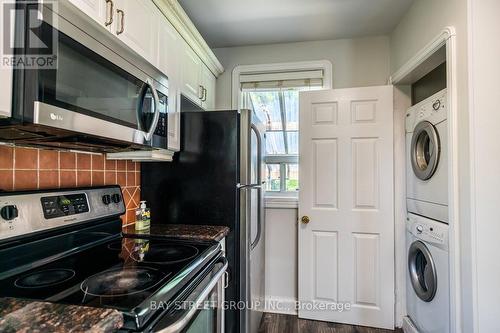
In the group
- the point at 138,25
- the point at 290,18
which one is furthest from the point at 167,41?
the point at 290,18

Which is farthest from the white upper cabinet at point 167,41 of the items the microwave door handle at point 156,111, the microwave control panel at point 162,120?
the microwave door handle at point 156,111

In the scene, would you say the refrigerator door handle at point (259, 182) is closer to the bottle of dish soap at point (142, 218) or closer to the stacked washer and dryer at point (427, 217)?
the bottle of dish soap at point (142, 218)

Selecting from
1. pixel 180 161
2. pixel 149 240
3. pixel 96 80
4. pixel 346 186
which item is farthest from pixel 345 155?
pixel 96 80

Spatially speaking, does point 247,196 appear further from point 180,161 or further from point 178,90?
point 178,90

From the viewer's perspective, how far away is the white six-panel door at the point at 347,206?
87.0 inches

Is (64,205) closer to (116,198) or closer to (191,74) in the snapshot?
(116,198)

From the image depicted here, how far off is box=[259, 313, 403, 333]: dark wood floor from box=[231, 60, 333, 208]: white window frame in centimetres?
98

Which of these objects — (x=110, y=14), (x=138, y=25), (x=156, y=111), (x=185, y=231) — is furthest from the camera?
(x=185, y=231)

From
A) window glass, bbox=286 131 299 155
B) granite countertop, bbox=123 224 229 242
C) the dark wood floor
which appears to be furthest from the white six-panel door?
granite countertop, bbox=123 224 229 242

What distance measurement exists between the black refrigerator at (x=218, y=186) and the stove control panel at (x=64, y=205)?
54 centimetres

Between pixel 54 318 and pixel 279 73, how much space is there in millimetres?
2445

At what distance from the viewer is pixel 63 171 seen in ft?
4.13
